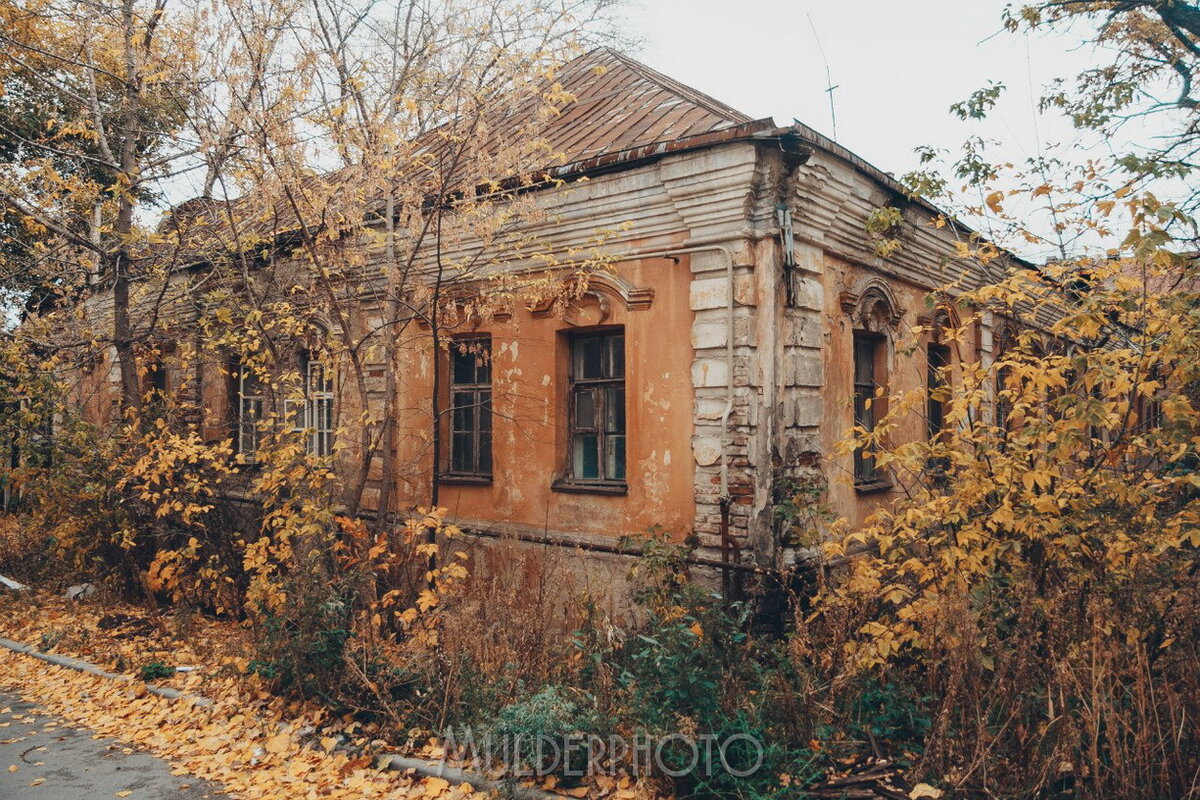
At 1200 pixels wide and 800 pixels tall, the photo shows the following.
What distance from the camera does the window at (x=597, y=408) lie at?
8.13 meters

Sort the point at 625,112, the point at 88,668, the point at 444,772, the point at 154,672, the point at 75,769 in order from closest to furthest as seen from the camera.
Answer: the point at 444,772 → the point at 75,769 → the point at 154,672 → the point at 88,668 → the point at 625,112

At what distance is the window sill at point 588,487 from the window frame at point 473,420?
3.04 ft

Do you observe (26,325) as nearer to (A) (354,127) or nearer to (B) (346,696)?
(A) (354,127)

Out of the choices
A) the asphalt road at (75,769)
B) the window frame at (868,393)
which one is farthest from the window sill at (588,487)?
the asphalt road at (75,769)

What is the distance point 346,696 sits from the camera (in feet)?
18.2

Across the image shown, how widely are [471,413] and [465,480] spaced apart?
2.76 ft

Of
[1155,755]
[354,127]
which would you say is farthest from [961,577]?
[354,127]

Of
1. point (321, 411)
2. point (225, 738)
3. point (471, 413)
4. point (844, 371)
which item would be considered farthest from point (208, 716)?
point (844, 371)

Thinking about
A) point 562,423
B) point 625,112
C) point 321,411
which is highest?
point 625,112

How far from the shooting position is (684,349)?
7.43m

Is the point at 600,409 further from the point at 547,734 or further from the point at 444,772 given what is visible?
the point at 444,772

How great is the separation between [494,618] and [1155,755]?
386 centimetres

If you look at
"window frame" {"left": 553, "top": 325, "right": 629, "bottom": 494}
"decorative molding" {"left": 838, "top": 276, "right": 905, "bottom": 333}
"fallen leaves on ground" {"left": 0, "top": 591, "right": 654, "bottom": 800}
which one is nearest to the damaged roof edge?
"window frame" {"left": 553, "top": 325, "right": 629, "bottom": 494}

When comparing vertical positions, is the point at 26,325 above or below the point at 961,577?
above
